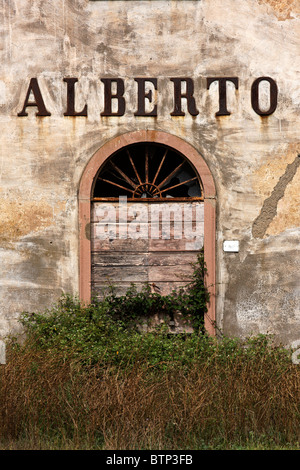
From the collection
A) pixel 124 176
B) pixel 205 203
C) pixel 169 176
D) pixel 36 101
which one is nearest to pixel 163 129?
pixel 169 176

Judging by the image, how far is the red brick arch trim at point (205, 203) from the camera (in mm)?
8203

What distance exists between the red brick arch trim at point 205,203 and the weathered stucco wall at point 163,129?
97mm

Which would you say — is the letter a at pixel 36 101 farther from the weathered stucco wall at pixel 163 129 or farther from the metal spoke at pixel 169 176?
the metal spoke at pixel 169 176

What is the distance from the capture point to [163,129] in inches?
327

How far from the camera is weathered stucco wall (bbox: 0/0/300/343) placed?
8.22 m

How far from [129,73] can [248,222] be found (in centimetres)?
255

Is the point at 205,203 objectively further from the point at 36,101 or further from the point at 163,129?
the point at 36,101

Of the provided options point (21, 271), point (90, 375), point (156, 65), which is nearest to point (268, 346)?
point (90, 375)

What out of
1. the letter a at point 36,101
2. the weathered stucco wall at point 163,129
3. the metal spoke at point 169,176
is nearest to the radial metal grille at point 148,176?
the metal spoke at point 169,176

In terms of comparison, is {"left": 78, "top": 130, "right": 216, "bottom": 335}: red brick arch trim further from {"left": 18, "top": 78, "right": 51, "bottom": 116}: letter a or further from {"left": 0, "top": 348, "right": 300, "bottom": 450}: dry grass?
{"left": 0, "top": 348, "right": 300, "bottom": 450}: dry grass

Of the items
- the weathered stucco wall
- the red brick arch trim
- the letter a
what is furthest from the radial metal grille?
the letter a

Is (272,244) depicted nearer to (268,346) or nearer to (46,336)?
(268,346)

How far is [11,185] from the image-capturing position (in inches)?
326

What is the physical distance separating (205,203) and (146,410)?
3.36 m
